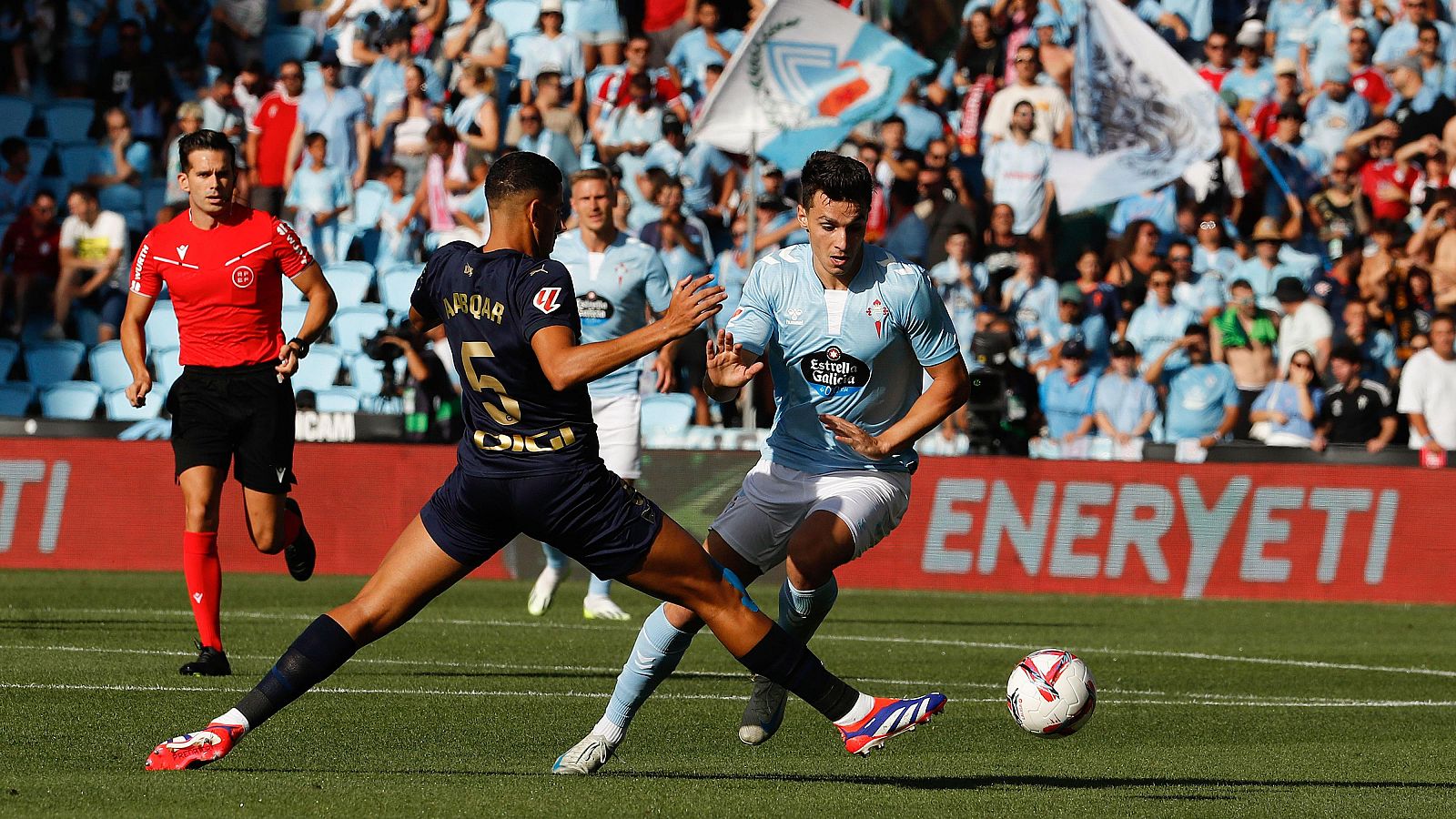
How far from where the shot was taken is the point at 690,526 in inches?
731

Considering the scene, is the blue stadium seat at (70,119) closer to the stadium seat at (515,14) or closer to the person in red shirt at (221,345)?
the stadium seat at (515,14)

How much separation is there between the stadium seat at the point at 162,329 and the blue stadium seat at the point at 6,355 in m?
1.44

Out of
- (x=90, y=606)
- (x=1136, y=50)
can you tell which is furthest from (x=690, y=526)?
(x=1136, y=50)

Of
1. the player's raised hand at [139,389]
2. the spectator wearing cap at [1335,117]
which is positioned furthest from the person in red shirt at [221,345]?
the spectator wearing cap at [1335,117]

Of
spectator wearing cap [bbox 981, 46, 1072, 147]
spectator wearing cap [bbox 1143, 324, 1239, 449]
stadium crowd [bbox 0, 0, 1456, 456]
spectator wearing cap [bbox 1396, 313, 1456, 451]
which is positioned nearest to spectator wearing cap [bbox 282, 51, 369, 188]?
stadium crowd [bbox 0, 0, 1456, 456]

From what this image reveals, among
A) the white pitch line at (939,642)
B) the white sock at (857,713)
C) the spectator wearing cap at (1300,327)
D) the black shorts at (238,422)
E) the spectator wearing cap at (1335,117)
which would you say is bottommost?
the spectator wearing cap at (1300,327)

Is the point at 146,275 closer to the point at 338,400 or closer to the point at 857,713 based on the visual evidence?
the point at 857,713

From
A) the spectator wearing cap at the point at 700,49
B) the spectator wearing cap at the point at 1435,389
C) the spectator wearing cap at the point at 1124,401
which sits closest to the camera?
the spectator wearing cap at the point at 1435,389

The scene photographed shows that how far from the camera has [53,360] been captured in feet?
75.3

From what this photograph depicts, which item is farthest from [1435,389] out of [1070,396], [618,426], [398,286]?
[398,286]

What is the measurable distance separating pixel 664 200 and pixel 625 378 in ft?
25.1

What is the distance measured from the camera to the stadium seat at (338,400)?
21.5 metres

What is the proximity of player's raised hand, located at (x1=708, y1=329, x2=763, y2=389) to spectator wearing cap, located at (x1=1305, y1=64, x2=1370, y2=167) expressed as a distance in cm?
1588

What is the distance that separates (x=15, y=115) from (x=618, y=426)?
14.5 metres
